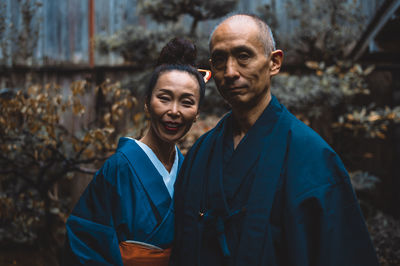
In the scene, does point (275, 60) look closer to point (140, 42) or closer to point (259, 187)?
point (259, 187)

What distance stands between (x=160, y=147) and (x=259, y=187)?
0.89 meters

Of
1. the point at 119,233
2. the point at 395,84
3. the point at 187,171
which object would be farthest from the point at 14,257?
the point at 395,84

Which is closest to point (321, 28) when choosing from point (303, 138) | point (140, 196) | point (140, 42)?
point (140, 42)

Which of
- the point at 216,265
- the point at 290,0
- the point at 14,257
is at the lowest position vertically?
the point at 14,257

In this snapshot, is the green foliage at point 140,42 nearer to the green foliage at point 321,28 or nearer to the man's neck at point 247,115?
the green foliage at point 321,28

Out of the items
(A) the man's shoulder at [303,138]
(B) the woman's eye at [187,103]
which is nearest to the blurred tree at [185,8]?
(B) the woman's eye at [187,103]

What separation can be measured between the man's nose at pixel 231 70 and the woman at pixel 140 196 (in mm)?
444

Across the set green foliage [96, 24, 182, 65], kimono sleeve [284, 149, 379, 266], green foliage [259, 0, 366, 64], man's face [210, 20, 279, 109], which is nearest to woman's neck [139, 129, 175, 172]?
man's face [210, 20, 279, 109]

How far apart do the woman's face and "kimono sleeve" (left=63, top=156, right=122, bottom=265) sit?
0.39m

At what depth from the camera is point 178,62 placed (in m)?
2.06

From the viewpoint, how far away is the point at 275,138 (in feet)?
4.87

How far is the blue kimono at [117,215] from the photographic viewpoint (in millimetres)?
1775

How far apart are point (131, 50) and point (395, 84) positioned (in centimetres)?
487

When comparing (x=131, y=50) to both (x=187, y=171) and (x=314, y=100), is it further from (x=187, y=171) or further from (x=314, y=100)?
(x=187, y=171)
